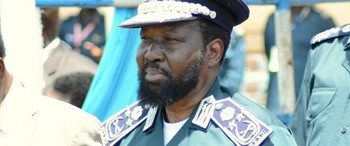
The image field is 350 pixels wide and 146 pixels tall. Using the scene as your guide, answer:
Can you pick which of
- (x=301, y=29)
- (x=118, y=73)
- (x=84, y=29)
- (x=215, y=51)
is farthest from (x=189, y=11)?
(x=84, y=29)

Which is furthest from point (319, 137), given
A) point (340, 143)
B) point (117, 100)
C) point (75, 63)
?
point (75, 63)

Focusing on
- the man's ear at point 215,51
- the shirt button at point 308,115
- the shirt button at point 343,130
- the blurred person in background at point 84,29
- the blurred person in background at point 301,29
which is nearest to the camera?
the man's ear at point 215,51

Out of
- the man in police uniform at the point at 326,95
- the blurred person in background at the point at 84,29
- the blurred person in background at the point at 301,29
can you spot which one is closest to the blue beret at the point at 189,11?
the man in police uniform at the point at 326,95

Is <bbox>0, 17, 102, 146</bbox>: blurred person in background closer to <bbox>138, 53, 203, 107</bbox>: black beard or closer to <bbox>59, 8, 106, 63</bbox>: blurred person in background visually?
<bbox>138, 53, 203, 107</bbox>: black beard

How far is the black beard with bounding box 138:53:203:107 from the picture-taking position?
4164mm

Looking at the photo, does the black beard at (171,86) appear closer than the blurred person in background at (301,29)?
Yes

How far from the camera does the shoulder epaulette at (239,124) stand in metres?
4.09

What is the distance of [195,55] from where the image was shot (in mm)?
4184

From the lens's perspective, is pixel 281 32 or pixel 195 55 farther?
pixel 281 32

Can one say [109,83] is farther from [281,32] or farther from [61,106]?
[61,106]

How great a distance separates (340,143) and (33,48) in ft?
4.34

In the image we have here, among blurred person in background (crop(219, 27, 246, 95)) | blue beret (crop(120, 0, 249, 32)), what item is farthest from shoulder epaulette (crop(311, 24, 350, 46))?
blurred person in background (crop(219, 27, 246, 95))

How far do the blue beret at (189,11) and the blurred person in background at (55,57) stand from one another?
2.06 metres

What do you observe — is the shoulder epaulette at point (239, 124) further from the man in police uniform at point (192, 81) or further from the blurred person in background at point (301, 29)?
the blurred person in background at point (301, 29)
